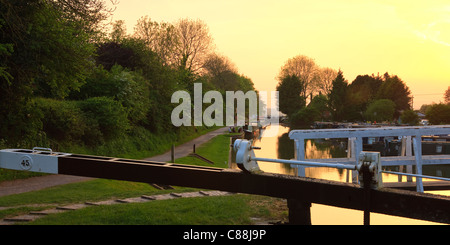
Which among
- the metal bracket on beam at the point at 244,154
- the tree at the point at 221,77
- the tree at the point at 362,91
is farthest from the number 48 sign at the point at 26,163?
the tree at the point at 362,91

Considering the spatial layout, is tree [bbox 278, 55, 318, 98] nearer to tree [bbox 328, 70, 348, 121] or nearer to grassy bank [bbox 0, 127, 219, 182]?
tree [bbox 328, 70, 348, 121]

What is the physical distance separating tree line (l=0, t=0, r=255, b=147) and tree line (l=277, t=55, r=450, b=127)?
3234cm

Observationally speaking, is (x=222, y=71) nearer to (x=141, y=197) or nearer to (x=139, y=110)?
(x=139, y=110)

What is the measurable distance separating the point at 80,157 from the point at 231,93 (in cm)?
6351

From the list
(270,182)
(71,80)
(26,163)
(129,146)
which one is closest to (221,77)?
(129,146)

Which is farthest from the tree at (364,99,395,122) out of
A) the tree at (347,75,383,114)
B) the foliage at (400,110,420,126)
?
the tree at (347,75,383,114)

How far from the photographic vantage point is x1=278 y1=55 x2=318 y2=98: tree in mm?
91938

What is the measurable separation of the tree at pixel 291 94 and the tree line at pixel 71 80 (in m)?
55.8

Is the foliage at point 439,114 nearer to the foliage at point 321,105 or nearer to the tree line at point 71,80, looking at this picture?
the tree line at point 71,80
